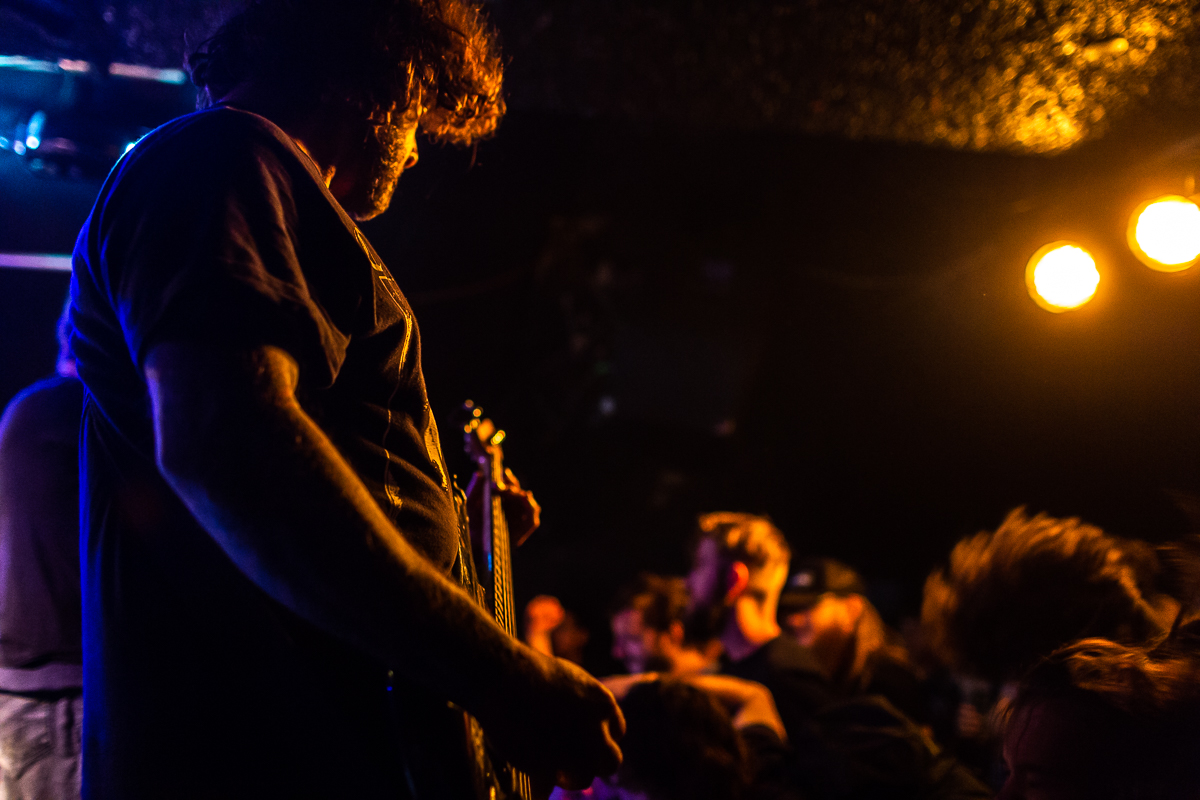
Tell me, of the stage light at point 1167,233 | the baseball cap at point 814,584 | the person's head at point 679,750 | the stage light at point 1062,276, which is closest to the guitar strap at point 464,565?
the person's head at point 679,750

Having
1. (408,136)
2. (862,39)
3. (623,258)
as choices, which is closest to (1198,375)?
(862,39)

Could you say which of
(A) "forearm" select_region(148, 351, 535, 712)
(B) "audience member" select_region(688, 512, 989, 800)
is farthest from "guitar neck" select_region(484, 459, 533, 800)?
(B) "audience member" select_region(688, 512, 989, 800)

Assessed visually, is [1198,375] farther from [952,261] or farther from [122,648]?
[122,648]

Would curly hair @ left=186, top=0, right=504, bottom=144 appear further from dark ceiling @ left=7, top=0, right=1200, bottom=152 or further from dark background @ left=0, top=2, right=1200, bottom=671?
dark ceiling @ left=7, top=0, right=1200, bottom=152

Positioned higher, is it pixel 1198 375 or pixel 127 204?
pixel 1198 375

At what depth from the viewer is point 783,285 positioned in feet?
16.7

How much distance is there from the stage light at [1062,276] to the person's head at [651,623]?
8.76 feet

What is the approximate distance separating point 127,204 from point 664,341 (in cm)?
419

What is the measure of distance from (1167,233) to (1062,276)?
584 mm

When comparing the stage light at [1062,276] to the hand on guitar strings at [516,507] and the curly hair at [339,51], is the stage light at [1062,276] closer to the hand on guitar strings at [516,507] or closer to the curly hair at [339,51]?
the hand on guitar strings at [516,507]

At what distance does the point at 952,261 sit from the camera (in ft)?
15.3

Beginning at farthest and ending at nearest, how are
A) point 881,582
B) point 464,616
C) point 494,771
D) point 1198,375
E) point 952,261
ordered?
point 881,582, point 952,261, point 1198,375, point 494,771, point 464,616

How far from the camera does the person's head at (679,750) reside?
1797 millimetres

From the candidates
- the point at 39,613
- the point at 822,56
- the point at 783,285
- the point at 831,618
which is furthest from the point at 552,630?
the point at 822,56
